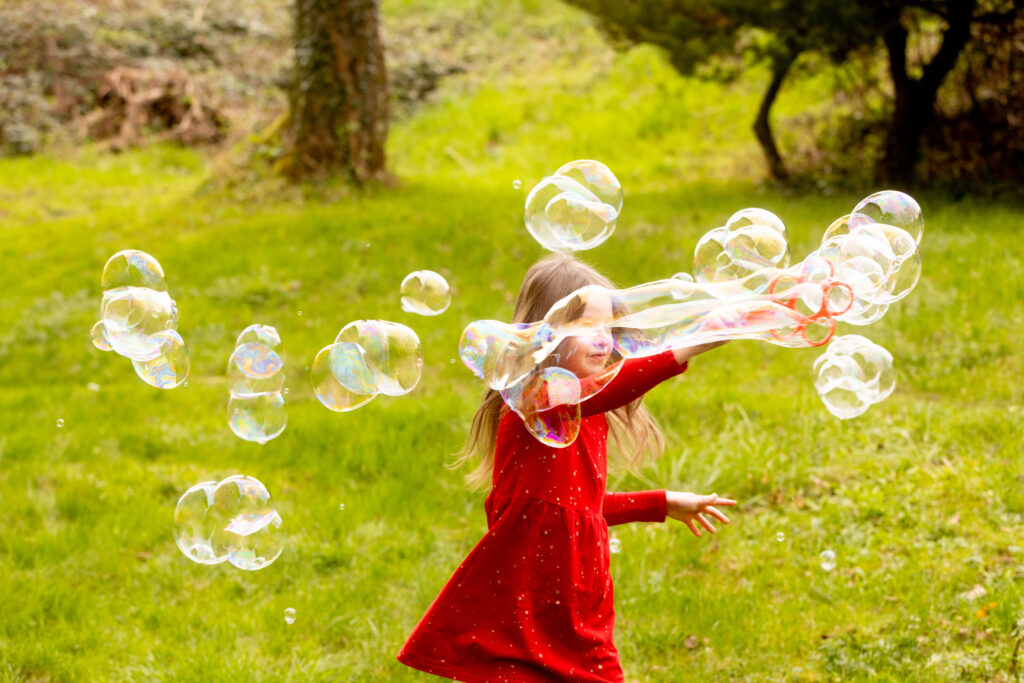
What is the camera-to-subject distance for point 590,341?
3.01 metres

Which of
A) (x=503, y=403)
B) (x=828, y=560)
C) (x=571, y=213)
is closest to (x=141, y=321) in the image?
(x=503, y=403)

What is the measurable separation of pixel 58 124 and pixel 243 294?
1158 centimetres

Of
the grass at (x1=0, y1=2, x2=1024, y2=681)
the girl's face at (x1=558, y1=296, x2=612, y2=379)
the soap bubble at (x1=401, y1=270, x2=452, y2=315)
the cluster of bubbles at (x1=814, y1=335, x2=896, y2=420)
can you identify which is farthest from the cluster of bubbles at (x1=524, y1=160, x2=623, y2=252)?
the grass at (x1=0, y1=2, x2=1024, y2=681)

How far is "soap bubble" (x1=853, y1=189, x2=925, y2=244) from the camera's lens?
3.72m

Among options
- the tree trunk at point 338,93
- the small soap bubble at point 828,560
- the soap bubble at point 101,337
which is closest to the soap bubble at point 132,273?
the soap bubble at point 101,337

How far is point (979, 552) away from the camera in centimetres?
478

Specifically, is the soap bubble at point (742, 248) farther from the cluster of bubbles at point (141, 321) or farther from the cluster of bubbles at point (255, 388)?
the cluster of bubbles at point (141, 321)

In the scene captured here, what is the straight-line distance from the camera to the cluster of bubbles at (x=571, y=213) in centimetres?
385

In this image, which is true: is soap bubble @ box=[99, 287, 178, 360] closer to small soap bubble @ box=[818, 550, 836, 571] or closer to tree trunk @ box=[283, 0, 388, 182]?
small soap bubble @ box=[818, 550, 836, 571]

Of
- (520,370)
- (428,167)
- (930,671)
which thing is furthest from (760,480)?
(428,167)

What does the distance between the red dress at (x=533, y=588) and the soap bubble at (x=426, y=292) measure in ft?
3.18

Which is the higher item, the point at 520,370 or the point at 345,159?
the point at 520,370

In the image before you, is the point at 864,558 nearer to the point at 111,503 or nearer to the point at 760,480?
the point at 760,480

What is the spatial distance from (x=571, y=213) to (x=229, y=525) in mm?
1887
